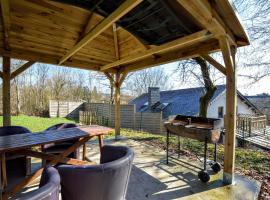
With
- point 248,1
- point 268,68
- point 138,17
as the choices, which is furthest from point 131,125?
point 138,17

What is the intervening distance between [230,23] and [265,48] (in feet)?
16.3

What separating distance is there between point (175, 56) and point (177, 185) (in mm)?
2613

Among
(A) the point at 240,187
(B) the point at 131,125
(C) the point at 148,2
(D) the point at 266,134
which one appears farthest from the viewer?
(B) the point at 131,125

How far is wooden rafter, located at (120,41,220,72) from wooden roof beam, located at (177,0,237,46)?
2.19 feet

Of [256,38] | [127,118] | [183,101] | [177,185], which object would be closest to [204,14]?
[177,185]

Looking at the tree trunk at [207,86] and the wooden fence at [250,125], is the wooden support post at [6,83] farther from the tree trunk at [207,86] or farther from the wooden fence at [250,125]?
the wooden fence at [250,125]

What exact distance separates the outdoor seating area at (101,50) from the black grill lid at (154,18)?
0.05 feet

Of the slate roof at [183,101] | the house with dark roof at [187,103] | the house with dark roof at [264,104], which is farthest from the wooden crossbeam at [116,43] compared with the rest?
the house with dark roof at [187,103]

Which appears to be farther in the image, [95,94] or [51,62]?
[95,94]

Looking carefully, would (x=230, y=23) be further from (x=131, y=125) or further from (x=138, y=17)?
(x=131, y=125)

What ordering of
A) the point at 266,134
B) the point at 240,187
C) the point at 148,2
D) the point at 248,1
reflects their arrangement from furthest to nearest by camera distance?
1. the point at 266,134
2. the point at 248,1
3. the point at 240,187
4. the point at 148,2

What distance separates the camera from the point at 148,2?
245 centimetres

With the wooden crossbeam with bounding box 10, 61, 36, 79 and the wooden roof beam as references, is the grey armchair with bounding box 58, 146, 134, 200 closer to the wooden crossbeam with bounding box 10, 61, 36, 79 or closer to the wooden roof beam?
the wooden roof beam

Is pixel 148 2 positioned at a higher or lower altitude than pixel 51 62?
higher
